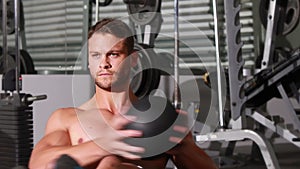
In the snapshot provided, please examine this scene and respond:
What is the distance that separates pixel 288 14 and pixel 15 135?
7.82 feet

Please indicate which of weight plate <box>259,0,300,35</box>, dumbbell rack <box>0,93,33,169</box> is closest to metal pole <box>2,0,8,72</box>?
dumbbell rack <box>0,93,33,169</box>

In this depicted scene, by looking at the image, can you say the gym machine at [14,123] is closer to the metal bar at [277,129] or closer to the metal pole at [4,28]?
the metal pole at [4,28]

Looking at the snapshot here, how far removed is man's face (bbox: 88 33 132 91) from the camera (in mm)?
927

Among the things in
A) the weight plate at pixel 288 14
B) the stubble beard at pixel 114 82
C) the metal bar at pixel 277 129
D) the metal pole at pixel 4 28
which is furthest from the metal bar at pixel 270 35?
the stubble beard at pixel 114 82

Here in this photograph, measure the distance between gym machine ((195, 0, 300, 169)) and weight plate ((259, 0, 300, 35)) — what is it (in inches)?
2.8

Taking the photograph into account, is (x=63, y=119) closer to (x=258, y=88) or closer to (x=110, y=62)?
(x=110, y=62)

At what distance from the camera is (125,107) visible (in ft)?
3.10

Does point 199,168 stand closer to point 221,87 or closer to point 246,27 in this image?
point 221,87

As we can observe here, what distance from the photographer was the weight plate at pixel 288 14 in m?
3.21

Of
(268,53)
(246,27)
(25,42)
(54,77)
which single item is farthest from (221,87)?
(25,42)

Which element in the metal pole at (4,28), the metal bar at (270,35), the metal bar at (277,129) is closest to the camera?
the metal pole at (4,28)

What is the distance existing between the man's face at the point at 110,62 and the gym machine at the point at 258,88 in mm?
1546

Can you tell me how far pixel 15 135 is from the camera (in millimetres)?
1424

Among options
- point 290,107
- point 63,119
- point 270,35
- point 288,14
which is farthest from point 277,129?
point 63,119
